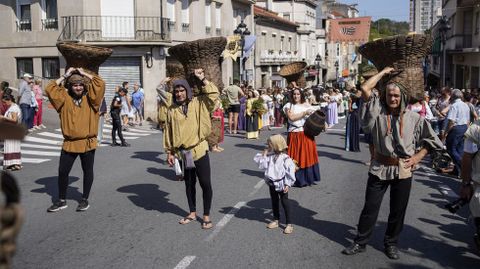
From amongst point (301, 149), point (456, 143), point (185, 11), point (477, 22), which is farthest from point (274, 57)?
point (301, 149)

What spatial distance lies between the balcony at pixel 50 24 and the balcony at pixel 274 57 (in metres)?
18.8

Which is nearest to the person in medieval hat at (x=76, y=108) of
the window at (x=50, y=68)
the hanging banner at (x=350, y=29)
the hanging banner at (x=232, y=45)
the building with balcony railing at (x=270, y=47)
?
the hanging banner at (x=232, y=45)

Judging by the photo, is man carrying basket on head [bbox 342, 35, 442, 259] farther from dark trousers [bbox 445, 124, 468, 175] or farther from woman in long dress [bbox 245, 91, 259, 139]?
woman in long dress [bbox 245, 91, 259, 139]

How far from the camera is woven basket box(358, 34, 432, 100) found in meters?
7.96

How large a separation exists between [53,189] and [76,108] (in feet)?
8.37

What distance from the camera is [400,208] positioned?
18.7 feet

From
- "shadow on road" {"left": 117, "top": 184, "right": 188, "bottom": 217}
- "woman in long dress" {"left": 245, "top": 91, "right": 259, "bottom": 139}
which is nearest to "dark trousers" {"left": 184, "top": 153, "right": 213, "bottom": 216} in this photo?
"shadow on road" {"left": 117, "top": 184, "right": 188, "bottom": 217}

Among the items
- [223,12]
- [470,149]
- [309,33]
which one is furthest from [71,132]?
[309,33]

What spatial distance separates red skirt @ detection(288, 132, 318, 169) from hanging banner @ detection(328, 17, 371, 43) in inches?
1253

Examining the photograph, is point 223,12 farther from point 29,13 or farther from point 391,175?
point 391,175

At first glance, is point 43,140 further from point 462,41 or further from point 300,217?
point 462,41

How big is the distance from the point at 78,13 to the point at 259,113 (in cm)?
1043

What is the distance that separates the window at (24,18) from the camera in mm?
25438

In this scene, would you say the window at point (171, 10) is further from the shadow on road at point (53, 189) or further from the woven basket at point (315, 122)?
the woven basket at point (315, 122)
